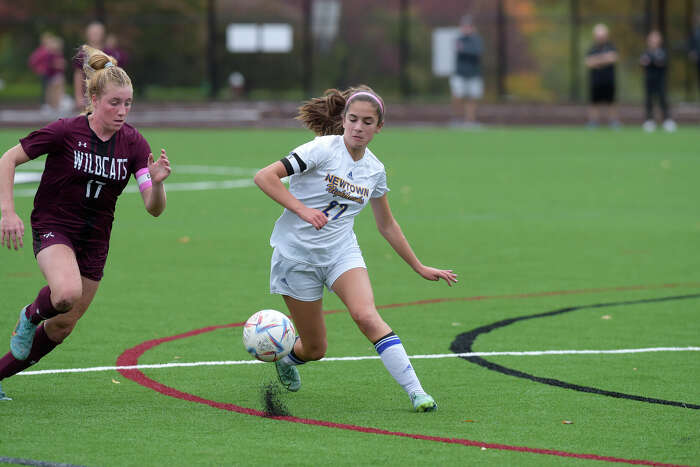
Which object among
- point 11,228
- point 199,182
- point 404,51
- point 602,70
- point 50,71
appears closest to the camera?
point 11,228

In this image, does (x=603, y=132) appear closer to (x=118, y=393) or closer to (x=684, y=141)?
(x=684, y=141)

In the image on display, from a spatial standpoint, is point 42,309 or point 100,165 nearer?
point 42,309

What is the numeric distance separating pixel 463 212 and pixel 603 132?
15.7 metres

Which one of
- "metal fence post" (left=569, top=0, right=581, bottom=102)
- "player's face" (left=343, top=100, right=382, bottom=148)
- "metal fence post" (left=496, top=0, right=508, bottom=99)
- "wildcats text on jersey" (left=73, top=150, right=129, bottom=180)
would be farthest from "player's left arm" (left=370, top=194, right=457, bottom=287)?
"metal fence post" (left=569, top=0, right=581, bottom=102)

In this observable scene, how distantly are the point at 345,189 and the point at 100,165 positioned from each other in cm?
133

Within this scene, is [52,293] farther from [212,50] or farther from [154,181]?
[212,50]

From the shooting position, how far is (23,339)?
665 centimetres

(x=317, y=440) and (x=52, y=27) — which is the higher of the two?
(x=52, y=27)

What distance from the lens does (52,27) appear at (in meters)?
37.5

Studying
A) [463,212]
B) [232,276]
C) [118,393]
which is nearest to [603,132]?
[463,212]

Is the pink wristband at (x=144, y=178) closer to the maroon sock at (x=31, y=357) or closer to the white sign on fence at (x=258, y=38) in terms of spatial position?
the maroon sock at (x=31, y=357)

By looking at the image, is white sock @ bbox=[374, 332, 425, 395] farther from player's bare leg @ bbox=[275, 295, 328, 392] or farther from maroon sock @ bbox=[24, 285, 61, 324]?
Result: maroon sock @ bbox=[24, 285, 61, 324]

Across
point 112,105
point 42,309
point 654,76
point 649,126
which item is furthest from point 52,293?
point 649,126

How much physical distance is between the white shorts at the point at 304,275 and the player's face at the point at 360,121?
0.62m
